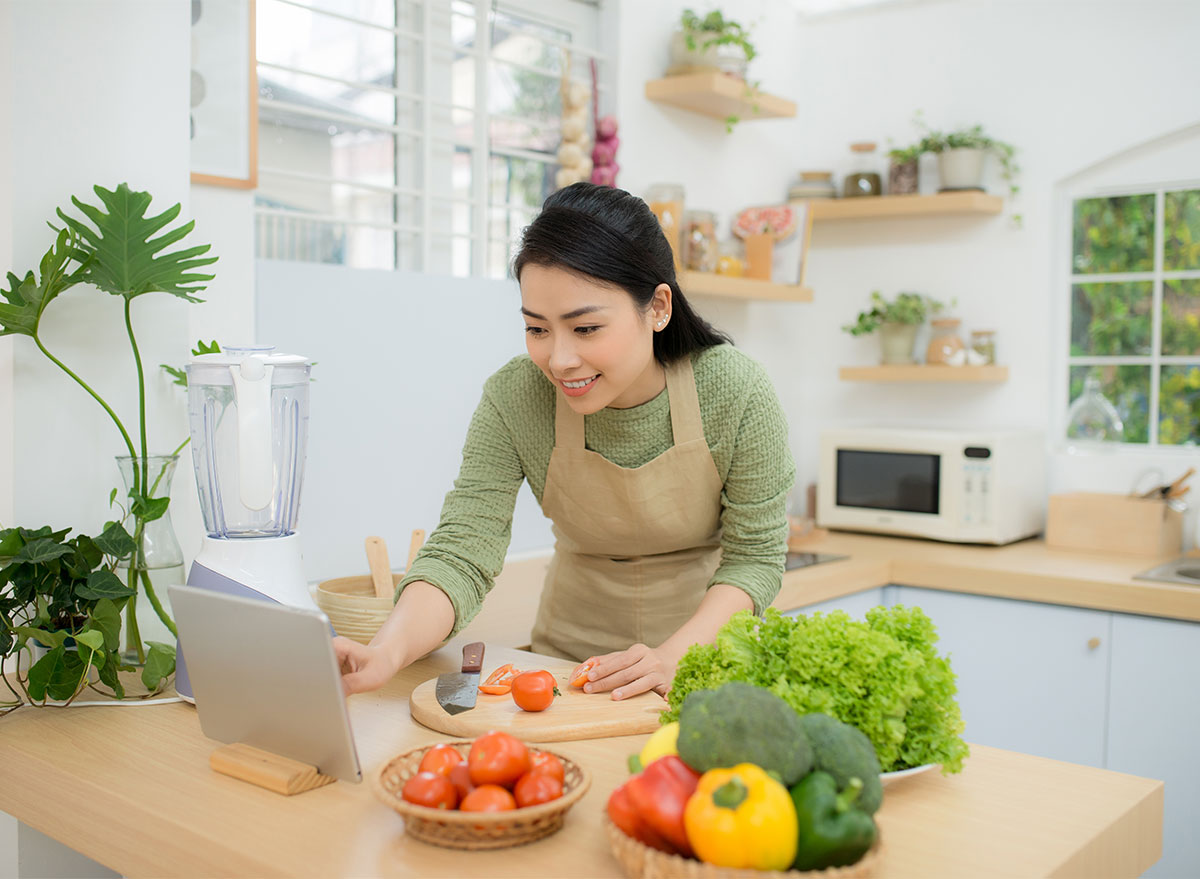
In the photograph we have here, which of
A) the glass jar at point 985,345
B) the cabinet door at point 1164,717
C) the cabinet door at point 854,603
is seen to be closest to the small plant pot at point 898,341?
the glass jar at point 985,345

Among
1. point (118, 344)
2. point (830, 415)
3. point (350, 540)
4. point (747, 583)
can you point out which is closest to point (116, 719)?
point (118, 344)

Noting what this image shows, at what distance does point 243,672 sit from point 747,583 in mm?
716

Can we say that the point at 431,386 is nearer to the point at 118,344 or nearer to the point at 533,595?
the point at 533,595

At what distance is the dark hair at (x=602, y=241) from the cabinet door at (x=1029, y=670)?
1524mm

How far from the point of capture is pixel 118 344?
1613mm

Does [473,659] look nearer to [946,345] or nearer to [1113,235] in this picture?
[946,345]

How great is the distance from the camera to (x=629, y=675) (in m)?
1.35

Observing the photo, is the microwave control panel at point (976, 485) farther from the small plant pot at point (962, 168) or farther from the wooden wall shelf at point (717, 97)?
the wooden wall shelf at point (717, 97)

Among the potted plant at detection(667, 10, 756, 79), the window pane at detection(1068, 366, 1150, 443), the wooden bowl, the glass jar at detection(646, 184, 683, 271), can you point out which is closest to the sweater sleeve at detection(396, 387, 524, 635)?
the wooden bowl

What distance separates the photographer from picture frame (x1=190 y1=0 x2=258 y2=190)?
71.4 inches

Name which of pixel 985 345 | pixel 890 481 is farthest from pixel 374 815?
pixel 985 345

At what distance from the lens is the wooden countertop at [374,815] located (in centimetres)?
92

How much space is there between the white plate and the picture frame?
142 cm

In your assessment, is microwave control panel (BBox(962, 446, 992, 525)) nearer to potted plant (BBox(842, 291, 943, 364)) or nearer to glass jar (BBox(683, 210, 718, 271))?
potted plant (BBox(842, 291, 943, 364))
